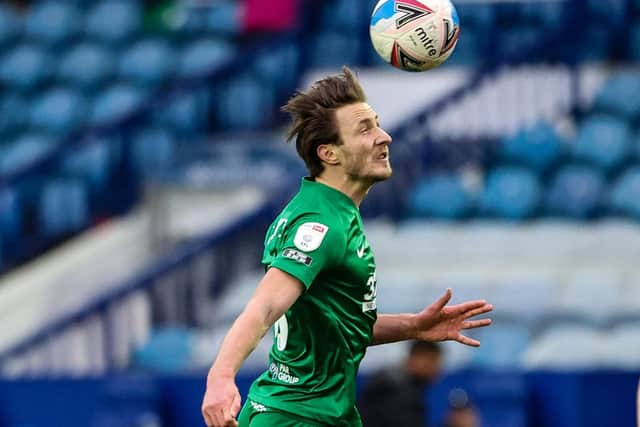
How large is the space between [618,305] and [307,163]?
5.33 meters

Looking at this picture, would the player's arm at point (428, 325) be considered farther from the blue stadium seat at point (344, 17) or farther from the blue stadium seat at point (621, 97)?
the blue stadium seat at point (344, 17)

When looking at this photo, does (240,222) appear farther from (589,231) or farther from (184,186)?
(589,231)

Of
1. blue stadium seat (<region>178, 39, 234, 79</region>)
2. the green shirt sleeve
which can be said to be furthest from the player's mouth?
blue stadium seat (<region>178, 39, 234, 79</region>)

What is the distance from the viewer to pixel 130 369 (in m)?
10.2

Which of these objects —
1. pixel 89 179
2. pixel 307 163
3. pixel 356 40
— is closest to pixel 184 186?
pixel 89 179

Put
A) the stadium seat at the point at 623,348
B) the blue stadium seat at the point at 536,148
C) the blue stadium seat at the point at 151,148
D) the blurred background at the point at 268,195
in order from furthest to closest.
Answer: the blue stadium seat at the point at 151,148 < the blue stadium seat at the point at 536,148 < the blurred background at the point at 268,195 < the stadium seat at the point at 623,348

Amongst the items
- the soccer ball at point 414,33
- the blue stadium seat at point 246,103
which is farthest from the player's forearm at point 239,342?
the blue stadium seat at point 246,103

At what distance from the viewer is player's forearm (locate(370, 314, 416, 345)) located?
204 inches

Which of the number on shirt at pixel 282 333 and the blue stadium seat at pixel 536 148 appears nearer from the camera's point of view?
the number on shirt at pixel 282 333

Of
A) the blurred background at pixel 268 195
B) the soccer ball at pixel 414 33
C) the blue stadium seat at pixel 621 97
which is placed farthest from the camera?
the blue stadium seat at pixel 621 97

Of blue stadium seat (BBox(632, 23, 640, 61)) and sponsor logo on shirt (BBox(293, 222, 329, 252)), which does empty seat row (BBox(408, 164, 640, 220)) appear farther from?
sponsor logo on shirt (BBox(293, 222, 329, 252))

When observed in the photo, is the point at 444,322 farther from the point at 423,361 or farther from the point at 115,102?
the point at 115,102

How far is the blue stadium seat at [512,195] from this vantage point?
37.1ft

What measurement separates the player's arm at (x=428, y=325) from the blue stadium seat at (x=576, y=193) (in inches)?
242
